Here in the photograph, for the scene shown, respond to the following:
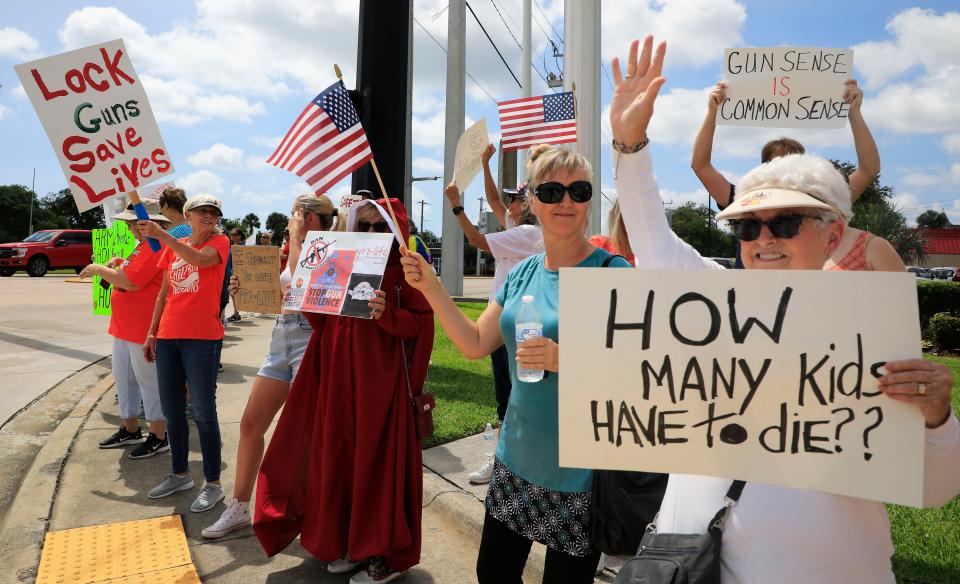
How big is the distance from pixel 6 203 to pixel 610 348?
282 ft

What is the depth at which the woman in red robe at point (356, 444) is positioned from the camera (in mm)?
3227

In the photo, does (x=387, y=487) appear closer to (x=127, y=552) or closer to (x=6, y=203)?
(x=127, y=552)

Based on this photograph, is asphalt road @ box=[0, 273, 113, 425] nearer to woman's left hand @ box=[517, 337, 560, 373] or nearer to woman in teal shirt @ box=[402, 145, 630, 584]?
woman in teal shirt @ box=[402, 145, 630, 584]

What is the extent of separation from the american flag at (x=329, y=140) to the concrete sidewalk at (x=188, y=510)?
6.87 ft

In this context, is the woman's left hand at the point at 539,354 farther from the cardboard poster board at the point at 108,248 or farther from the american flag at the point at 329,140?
the cardboard poster board at the point at 108,248

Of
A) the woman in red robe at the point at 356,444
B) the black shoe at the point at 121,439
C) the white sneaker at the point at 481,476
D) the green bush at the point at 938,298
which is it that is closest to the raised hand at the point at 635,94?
the woman in red robe at the point at 356,444

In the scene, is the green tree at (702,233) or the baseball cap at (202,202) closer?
the baseball cap at (202,202)

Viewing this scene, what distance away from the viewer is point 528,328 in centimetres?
205

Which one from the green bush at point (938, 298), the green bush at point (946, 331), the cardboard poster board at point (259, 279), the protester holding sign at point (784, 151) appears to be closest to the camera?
the protester holding sign at point (784, 151)

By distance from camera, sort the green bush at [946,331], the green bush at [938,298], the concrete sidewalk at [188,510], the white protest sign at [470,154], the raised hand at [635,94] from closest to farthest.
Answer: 1. the raised hand at [635,94]
2. the concrete sidewalk at [188,510]
3. the white protest sign at [470,154]
4. the green bush at [946,331]
5. the green bush at [938,298]

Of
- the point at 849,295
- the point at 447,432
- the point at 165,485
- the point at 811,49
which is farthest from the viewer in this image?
the point at 447,432

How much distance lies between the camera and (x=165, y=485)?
440 cm

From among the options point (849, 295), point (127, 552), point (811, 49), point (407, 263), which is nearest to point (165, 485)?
point (127, 552)

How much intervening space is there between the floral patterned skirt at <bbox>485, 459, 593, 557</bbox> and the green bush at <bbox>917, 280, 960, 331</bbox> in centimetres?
1425
